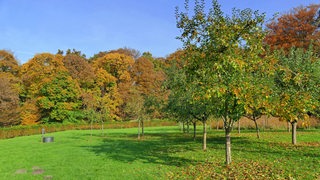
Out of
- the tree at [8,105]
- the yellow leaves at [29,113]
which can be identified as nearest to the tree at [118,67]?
the yellow leaves at [29,113]

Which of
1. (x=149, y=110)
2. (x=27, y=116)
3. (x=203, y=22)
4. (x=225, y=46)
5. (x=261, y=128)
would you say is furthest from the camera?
(x=27, y=116)

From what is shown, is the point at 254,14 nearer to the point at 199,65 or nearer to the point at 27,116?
the point at 199,65

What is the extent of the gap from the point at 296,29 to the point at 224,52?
34325mm

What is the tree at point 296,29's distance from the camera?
37.7 metres

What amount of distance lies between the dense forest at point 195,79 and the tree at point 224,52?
0.03m

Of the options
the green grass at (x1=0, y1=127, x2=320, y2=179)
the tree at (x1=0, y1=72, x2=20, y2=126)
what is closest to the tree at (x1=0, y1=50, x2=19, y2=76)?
the tree at (x1=0, y1=72, x2=20, y2=126)

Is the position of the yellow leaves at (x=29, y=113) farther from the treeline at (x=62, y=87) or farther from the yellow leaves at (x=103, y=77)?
the yellow leaves at (x=103, y=77)

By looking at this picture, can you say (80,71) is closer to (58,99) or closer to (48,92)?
(58,99)

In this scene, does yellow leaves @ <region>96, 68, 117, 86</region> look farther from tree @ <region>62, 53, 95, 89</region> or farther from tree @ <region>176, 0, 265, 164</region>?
tree @ <region>176, 0, 265, 164</region>

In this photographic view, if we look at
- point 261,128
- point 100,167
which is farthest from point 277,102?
point 261,128

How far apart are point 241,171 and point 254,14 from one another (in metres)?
5.47

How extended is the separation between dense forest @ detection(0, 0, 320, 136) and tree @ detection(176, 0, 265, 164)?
0.03m

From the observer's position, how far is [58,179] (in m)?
10.2

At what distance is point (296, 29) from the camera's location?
38344 millimetres
